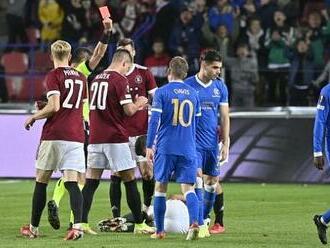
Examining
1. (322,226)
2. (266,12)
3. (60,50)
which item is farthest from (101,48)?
(266,12)

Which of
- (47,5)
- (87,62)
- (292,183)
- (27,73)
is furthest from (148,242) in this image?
(47,5)

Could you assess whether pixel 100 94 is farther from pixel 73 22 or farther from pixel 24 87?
pixel 73 22

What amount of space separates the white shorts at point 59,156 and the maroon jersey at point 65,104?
0.07 metres

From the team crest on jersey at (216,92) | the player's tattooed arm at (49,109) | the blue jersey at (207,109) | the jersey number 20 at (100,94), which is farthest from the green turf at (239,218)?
the team crest on jersey at (216,92)

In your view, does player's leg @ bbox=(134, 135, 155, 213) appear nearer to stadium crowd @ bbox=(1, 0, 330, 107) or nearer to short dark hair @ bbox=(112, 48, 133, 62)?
short dark hair @ bbox=(112, 48, 133, 62)

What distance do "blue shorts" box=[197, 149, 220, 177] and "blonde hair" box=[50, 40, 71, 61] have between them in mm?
2262

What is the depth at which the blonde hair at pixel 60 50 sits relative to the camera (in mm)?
13586

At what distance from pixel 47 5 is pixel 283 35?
6.18 m

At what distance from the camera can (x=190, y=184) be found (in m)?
13.8

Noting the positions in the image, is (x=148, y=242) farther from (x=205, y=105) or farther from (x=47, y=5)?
(x=47, y=5)

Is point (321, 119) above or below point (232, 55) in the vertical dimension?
below

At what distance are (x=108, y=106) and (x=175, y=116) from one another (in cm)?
92

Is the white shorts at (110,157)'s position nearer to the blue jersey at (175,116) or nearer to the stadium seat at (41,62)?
the blue jersey at (175,116)

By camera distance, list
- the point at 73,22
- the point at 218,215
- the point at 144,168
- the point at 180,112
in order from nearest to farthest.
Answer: the point at 180,112 < the point at 218,215 < the point at 144,168 < the point at 73,22
